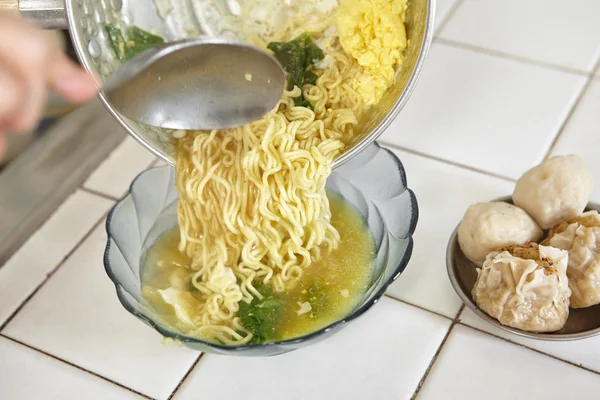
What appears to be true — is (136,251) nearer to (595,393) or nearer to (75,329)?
(75,329)

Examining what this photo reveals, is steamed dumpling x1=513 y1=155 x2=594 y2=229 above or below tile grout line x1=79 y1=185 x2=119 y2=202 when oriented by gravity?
above

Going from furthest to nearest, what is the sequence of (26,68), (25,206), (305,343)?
(25,206), (305,343), (26,68)

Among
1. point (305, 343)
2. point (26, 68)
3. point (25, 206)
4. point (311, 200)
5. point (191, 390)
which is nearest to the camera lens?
point (26, 68)

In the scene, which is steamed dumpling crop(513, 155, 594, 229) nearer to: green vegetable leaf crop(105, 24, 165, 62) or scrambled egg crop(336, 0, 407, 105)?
scrambled egg crop(336, 0, 407, 105)

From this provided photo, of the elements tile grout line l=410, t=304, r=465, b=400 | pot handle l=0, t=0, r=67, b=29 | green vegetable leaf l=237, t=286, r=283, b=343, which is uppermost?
pot handle l=0, t=0, r=67, b=29

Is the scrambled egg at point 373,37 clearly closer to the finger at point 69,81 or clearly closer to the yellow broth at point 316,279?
the yellow broth at point 316,279

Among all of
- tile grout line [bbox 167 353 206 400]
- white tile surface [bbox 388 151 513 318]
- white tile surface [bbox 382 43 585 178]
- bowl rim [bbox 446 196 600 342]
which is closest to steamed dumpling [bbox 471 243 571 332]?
bowl rim [bbox 446 196 600 342]

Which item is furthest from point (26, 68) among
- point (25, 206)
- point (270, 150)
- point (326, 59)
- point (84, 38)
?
point (25, 206)
